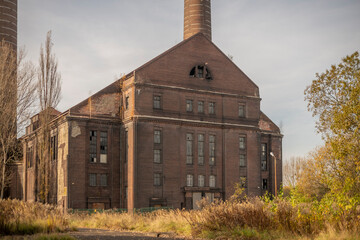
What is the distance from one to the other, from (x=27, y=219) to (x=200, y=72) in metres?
28.9

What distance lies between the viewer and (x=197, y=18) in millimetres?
57969

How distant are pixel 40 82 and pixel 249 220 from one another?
28.3 metres

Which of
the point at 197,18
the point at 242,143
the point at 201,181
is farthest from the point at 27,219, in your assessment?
the point at 197,18

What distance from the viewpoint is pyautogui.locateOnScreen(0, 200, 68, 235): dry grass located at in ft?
58.1

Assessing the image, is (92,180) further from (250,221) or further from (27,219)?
(250,221)

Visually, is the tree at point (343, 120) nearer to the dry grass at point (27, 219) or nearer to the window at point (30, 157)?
the dry grass at point (27, 219)

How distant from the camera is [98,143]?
41844 millimetres

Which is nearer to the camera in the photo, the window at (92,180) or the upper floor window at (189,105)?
the window at (92,180)

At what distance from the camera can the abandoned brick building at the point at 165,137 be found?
133 ft

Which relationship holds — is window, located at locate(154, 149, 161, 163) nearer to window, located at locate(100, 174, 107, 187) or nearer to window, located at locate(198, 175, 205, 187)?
window, located at locate(198, 175, 205, 187)

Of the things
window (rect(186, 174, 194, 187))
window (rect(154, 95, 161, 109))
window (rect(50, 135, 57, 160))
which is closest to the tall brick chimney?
window (rect(154, 95, 161, 109))

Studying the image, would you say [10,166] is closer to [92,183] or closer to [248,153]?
[92,183]

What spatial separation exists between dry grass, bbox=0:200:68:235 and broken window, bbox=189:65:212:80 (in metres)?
26.3

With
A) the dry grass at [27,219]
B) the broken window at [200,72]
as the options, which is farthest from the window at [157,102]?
the dry grass at [27,219]
